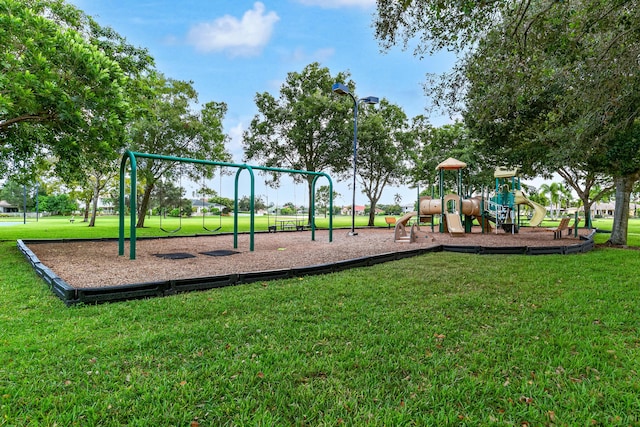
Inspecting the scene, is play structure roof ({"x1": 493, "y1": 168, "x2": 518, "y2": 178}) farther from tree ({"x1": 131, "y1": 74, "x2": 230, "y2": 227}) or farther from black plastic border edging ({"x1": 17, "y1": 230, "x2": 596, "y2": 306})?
tree ({"x1": 131, "y1": 74, "x2": 230, "y2": 227})

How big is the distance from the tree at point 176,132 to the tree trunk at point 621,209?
1888 centimetres

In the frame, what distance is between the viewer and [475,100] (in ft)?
24.2

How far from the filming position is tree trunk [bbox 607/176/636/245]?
11.3 meters

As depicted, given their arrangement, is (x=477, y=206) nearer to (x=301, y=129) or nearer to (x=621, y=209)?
(x=621, y=209)

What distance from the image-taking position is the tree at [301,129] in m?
21.5

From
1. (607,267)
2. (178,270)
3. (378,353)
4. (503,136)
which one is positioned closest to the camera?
(378,353)

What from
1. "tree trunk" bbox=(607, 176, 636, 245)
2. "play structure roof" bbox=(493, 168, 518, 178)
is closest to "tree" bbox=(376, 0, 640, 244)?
"tree trunk" bbox=(607, 176, 636, 245)

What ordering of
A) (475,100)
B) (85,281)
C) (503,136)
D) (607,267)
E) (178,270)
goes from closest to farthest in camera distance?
(85,281), (178,270), (607,267), (475,100), (503,136)

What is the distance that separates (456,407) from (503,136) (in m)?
12.4

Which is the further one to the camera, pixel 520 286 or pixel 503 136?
pixel 503 136

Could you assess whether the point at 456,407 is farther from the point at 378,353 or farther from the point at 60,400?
the point at 60,400

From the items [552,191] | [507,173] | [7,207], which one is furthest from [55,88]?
[7,207]

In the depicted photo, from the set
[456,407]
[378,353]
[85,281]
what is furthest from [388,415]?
[85,281]

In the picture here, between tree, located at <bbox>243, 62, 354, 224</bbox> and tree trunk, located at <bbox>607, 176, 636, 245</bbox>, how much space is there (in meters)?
13.8
